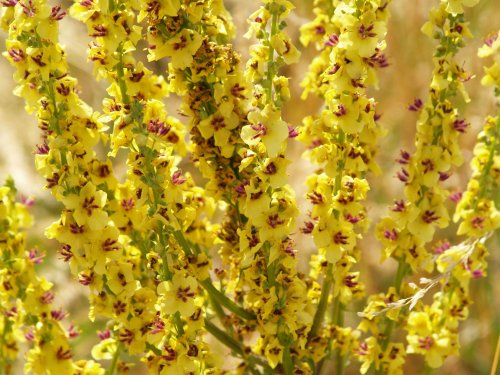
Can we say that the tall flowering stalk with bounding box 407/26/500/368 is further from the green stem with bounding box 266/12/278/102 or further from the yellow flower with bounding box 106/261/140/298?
the yellow flower with bounding box 106/261/140/298

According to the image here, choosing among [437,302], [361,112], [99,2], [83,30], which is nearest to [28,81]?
[99,2]

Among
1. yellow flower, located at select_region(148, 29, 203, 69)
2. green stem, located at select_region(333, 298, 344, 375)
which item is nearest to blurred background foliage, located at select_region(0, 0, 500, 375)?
green stem, located at select_region(333, 298, 344, 375)

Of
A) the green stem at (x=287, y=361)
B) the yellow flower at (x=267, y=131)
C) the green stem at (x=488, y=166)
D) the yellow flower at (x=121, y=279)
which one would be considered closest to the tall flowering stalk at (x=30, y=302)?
the yellow flower at (x=121, y=279)

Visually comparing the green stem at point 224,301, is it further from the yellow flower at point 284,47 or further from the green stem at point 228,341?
the yellow flower at point 284,47

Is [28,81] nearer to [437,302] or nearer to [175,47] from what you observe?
[175,47]

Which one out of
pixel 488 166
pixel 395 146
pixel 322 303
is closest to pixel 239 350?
pixel 322 303
